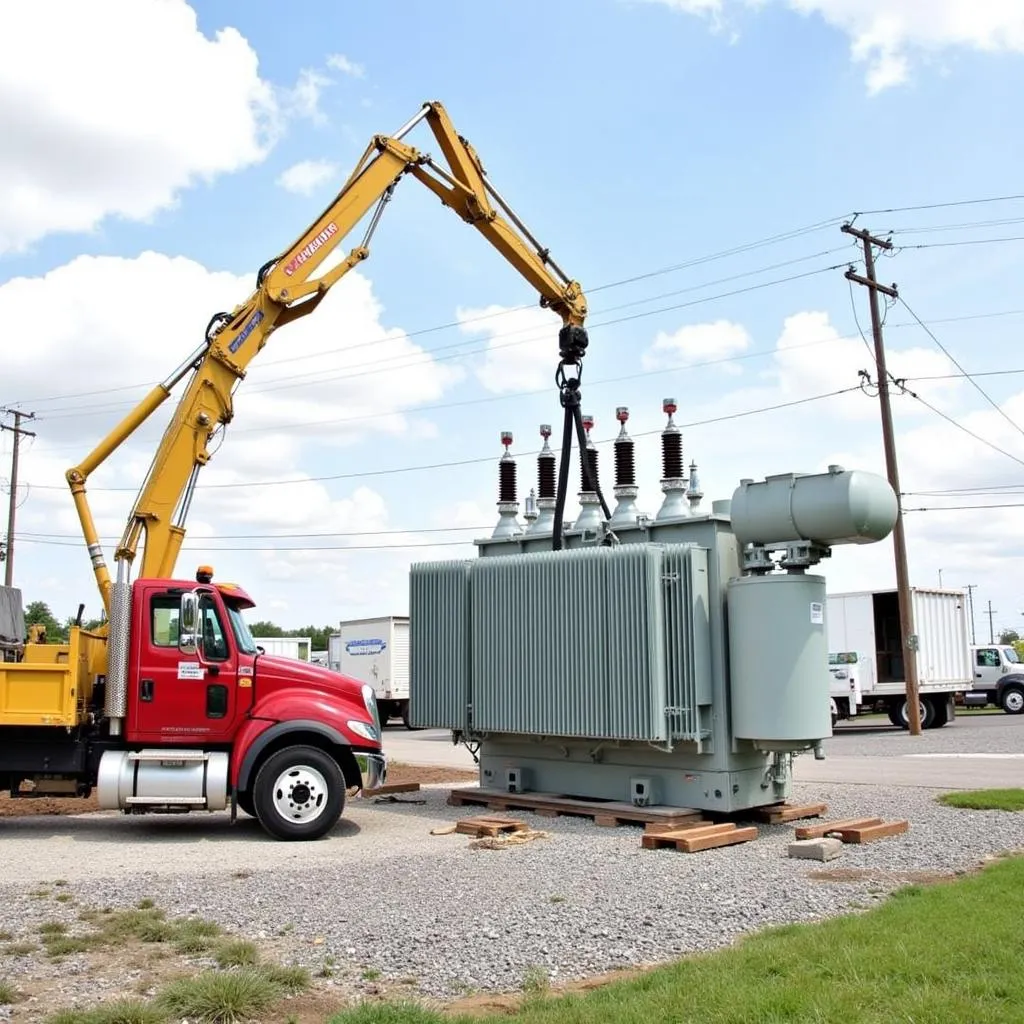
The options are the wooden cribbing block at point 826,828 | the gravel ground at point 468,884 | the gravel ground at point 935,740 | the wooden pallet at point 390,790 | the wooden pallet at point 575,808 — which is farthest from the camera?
the gravel ground at point 935,740

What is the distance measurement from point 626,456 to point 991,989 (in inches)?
322

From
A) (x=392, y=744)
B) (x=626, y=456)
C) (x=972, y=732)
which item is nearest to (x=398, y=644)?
(x=392, y=744)

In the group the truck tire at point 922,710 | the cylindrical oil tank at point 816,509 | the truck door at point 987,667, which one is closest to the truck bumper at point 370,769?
the cylindrical oil tank at point 816,509

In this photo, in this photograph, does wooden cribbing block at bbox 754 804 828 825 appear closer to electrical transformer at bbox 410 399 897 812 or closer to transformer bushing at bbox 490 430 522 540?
electrical transformer at bbox 410 399 897 812

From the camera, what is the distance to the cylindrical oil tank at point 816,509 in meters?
10.7

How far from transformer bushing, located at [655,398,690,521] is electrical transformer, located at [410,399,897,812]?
0.6 inches

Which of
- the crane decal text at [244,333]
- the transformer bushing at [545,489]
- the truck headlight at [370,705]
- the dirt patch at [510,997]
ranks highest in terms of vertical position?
the crane decal text at [244,333]

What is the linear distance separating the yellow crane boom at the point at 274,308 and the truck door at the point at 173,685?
692 mm

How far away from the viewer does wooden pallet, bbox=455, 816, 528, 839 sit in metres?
10.9

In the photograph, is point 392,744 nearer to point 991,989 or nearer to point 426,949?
point 426,949

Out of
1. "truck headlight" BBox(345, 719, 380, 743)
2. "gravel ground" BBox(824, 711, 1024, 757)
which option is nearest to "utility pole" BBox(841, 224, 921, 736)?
"gravel ground" BBox(824, 711, 1024, 757)

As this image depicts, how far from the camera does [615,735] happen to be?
1142cm

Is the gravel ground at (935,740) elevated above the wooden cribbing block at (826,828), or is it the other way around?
the gravel ground at (935,740)

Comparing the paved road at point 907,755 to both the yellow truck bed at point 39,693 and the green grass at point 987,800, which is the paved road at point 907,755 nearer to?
the green grass at point 987,800
